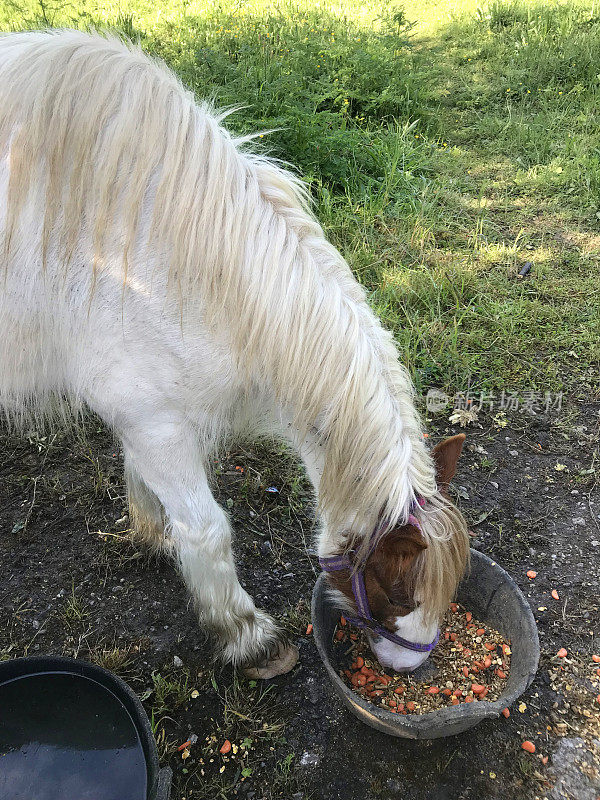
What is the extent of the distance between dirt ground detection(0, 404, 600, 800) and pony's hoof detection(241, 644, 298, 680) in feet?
0.12

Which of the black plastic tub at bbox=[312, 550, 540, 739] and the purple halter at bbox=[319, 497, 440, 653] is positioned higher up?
the purple halter at bbox=[319, 497, 440, 653]

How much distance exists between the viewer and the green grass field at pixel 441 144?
11.9ft

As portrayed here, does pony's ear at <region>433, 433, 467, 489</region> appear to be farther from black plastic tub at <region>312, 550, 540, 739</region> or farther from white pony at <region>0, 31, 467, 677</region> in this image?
black plastic tub at <region>312, 550, 540, 739</region>

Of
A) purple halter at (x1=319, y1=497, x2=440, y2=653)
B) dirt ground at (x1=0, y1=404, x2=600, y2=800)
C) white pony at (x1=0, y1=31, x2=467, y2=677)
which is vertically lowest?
dirt ground at (x1=0, y1=404, x2=600, y2=800)

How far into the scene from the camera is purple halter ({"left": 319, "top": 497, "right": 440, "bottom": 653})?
1.70m

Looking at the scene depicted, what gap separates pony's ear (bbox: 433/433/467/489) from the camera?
1782 mm

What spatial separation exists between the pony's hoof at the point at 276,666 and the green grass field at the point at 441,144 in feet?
5.42

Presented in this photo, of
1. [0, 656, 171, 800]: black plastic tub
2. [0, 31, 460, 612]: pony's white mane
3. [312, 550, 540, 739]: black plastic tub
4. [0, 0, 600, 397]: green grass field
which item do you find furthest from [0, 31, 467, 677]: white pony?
[0, 0, 600, 397]: green grass field

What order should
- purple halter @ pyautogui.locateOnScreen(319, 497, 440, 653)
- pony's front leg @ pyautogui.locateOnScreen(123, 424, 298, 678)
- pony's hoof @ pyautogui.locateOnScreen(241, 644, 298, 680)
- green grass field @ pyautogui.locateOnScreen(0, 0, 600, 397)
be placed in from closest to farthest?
1. purple halter @ pyautogui.locateOnScreen(319, 497, 440, 653)
2. pony's front leg @ pyautogui.locateOnScreen(123, 424, 298, 678)
3. pony's hoof @ pyautogui.locateOnScreen(241, 644, 298, 680)
4. green grass field @ pyautogui.locateOnScreen(0, 0, 600, 397)

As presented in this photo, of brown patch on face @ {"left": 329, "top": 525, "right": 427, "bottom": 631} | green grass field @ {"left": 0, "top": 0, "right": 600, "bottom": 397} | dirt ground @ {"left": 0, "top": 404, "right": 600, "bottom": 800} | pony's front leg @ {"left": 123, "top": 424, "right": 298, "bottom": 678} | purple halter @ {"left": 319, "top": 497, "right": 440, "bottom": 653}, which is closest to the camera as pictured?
brown patch on face @ {"left": 329, "top": 525, "right": 427, "bottom": 631}

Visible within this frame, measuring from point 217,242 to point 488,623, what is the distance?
1.69 m

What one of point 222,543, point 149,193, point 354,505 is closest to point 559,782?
point 354,505

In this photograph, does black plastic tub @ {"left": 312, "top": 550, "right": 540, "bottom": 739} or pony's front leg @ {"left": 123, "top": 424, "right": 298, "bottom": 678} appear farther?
pony's front leg @ {"left": 123, "top": 424, "right": 298, "bottom": 678}

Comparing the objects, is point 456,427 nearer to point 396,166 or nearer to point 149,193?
point 149,193
